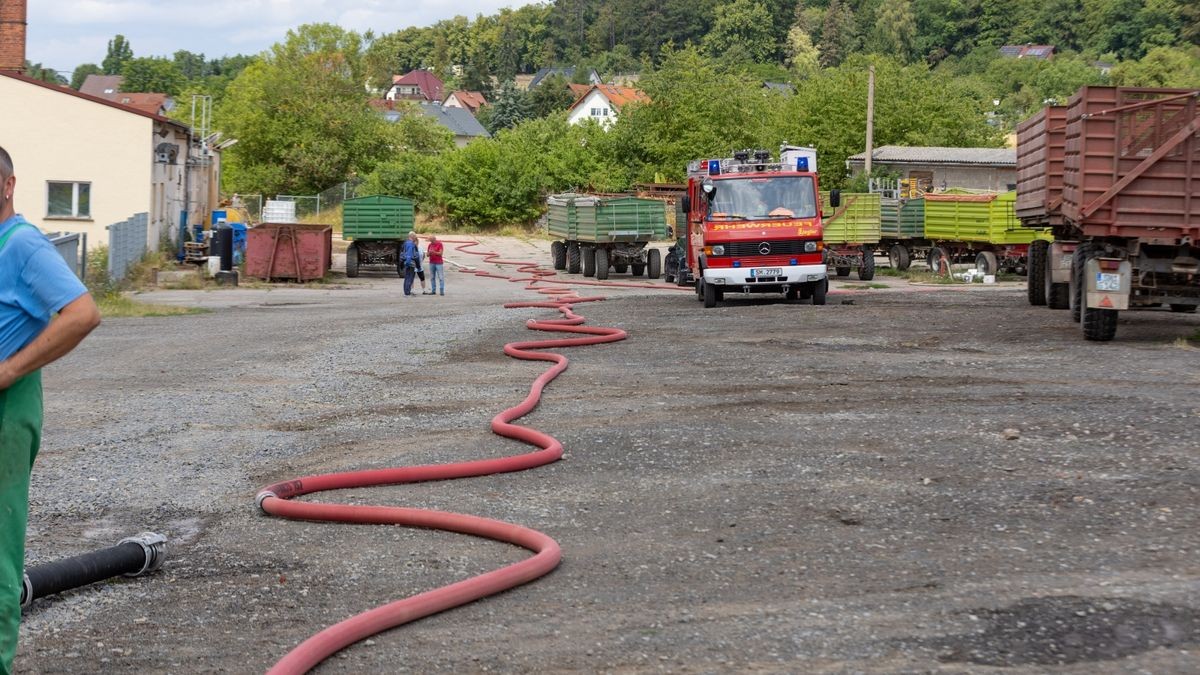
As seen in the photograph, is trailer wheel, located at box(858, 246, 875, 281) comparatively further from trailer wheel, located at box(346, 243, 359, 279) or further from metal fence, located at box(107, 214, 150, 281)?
metal fence, located at box(107, 214, 150, 281)

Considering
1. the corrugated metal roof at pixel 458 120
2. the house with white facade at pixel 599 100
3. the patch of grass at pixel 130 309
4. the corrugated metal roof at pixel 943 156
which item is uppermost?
the house with white facade at pixel 599 100

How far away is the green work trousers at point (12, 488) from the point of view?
14.2 ft

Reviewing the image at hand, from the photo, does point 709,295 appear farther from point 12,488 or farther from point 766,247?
point 12,488

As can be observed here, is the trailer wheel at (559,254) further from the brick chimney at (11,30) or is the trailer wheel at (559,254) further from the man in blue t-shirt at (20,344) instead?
the man in blue t-shirt at (20,344)

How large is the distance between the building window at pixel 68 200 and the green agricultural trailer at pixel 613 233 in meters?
13.4

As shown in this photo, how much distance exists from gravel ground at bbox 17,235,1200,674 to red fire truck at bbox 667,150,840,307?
24.1 feet

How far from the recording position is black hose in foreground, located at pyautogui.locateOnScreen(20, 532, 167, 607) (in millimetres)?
6004

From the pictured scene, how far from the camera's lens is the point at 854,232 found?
3538 cm

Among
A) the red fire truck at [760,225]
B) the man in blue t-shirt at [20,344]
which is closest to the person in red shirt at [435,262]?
the red fire truck at [760,225]

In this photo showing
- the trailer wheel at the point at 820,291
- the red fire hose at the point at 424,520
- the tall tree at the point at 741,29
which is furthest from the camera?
the tall tree at the point at 741,29

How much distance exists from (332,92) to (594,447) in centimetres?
7156

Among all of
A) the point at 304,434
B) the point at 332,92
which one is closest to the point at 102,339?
the point at 304,434

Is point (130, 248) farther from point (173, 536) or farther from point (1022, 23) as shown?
point (1022, 23)

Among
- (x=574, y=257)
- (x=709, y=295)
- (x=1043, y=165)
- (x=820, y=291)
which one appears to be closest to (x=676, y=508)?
(x=1043, y=165)
